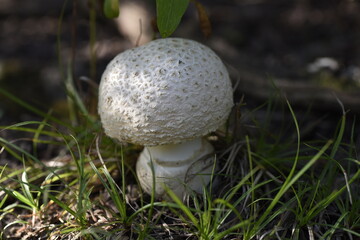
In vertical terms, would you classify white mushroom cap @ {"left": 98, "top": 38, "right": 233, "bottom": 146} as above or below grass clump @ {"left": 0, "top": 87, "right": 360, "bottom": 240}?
above

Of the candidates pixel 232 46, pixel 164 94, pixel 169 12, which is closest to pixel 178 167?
pixel 164 94

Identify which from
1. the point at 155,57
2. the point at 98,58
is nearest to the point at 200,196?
the point at 155,57

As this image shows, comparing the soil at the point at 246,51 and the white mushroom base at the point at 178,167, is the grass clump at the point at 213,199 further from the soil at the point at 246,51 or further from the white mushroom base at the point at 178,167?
the soil at the point at 246,51

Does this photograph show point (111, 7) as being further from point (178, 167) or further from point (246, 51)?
point (246, 51)

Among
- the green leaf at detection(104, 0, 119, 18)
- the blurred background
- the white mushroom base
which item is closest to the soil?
the blurred background

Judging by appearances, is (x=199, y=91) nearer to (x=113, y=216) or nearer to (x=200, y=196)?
(x=200, y=196)

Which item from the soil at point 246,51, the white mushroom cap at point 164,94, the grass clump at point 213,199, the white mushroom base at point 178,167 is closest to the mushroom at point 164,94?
the white mushroom cap at point 164,94

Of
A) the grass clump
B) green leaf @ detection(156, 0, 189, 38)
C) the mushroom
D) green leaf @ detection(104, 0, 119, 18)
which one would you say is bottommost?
the grass clump

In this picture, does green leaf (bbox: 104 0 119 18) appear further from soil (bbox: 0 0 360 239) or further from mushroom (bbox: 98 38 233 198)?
soil (bbox: 0 0 360 239)
